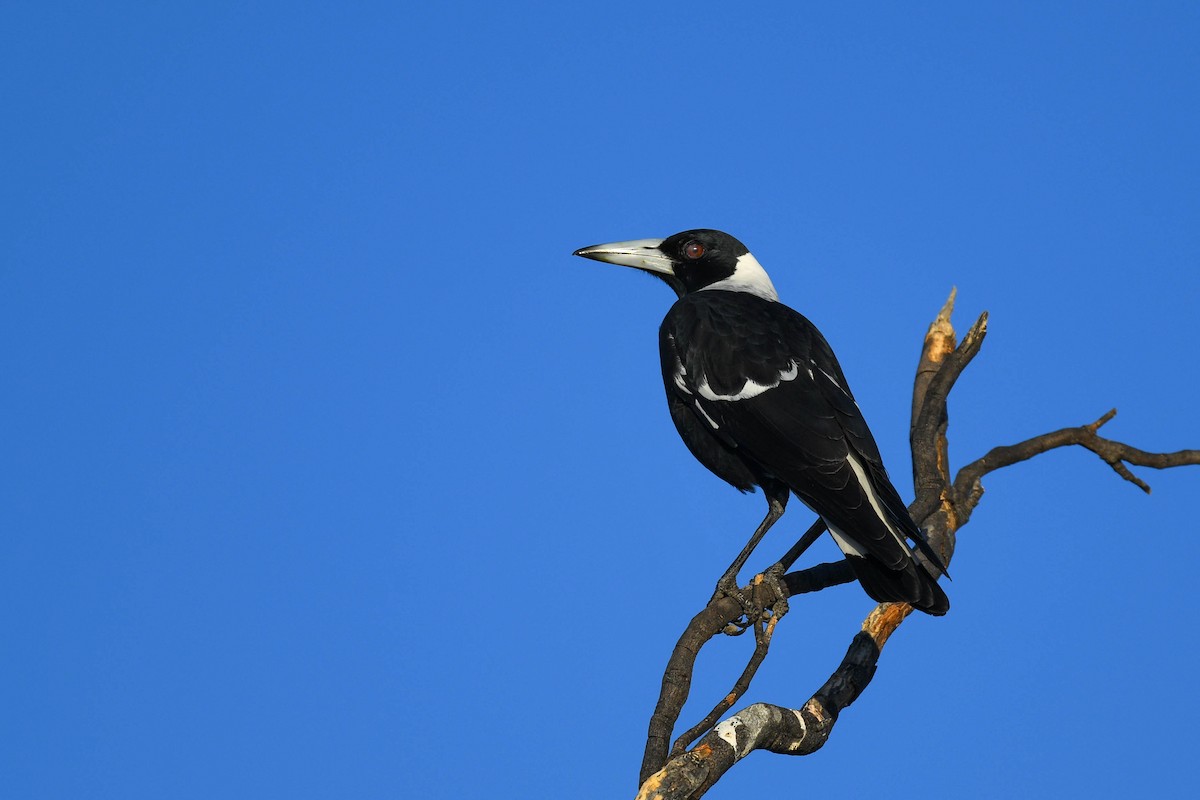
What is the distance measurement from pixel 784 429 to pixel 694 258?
1.41 m

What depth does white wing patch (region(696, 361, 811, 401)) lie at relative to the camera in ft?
10.9

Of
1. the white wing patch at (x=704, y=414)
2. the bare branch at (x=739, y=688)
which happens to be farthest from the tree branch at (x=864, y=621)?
the white wing patch at (x=704, y=414)

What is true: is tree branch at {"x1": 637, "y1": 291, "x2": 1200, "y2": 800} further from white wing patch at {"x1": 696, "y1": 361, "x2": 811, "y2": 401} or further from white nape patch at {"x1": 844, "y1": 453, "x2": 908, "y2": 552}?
white wing patch at {"x1": 696, "y1": 361, "x2": 811, "y2": 401}

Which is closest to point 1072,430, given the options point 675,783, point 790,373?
point 790,373

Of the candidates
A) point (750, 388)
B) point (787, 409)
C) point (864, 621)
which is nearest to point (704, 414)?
point (750, 388)

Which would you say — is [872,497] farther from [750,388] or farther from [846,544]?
[750,388]

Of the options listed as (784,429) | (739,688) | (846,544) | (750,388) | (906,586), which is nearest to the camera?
(739,688)

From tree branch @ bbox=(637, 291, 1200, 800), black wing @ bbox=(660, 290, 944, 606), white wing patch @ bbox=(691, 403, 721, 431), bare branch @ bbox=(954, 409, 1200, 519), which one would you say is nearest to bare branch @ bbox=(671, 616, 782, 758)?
tree branch @ bbox=(637, 291, 1200, 800)

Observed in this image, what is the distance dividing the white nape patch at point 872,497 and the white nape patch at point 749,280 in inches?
50.3

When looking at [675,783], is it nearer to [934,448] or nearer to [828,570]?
[828,570]

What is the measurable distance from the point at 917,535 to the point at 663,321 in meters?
1.18

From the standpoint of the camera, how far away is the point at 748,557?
3.12 meters

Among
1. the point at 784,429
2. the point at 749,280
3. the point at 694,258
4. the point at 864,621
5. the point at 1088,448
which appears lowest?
the point at 864,621

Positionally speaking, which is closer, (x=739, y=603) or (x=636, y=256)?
(x=739, y=603)
